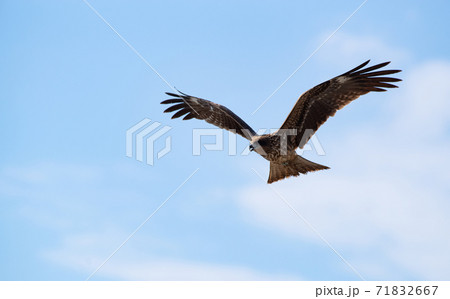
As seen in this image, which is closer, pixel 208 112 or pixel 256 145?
pixel 256 145

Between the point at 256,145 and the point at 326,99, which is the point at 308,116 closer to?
the point at 326,99

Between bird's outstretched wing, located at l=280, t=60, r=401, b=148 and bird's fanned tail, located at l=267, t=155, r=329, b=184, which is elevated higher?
bird's outstretched wing, located at l=280, t=60, r=401, b=148

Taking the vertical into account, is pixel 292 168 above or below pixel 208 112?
below

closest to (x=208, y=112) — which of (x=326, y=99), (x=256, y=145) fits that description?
(x=256, y=145)

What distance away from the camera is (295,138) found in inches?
394

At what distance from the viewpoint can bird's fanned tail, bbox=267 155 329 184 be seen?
10000 millimetres

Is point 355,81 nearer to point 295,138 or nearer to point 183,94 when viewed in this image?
point 295,138

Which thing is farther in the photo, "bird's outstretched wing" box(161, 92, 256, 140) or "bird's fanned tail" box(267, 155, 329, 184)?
"bird's outstretched wing" box(161, 92, 256, 140)

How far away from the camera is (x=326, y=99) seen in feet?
32.2

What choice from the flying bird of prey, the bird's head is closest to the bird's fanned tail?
the flying bird of prey

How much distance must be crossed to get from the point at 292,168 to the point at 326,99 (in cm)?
148

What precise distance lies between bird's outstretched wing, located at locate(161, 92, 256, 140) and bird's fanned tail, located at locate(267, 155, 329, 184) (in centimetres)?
102

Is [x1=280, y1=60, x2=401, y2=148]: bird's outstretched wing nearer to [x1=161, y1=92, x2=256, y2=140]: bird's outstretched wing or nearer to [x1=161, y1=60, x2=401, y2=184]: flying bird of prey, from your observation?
[x1=161, y1=60, x2=401, y2=184]: flying bird of prey
